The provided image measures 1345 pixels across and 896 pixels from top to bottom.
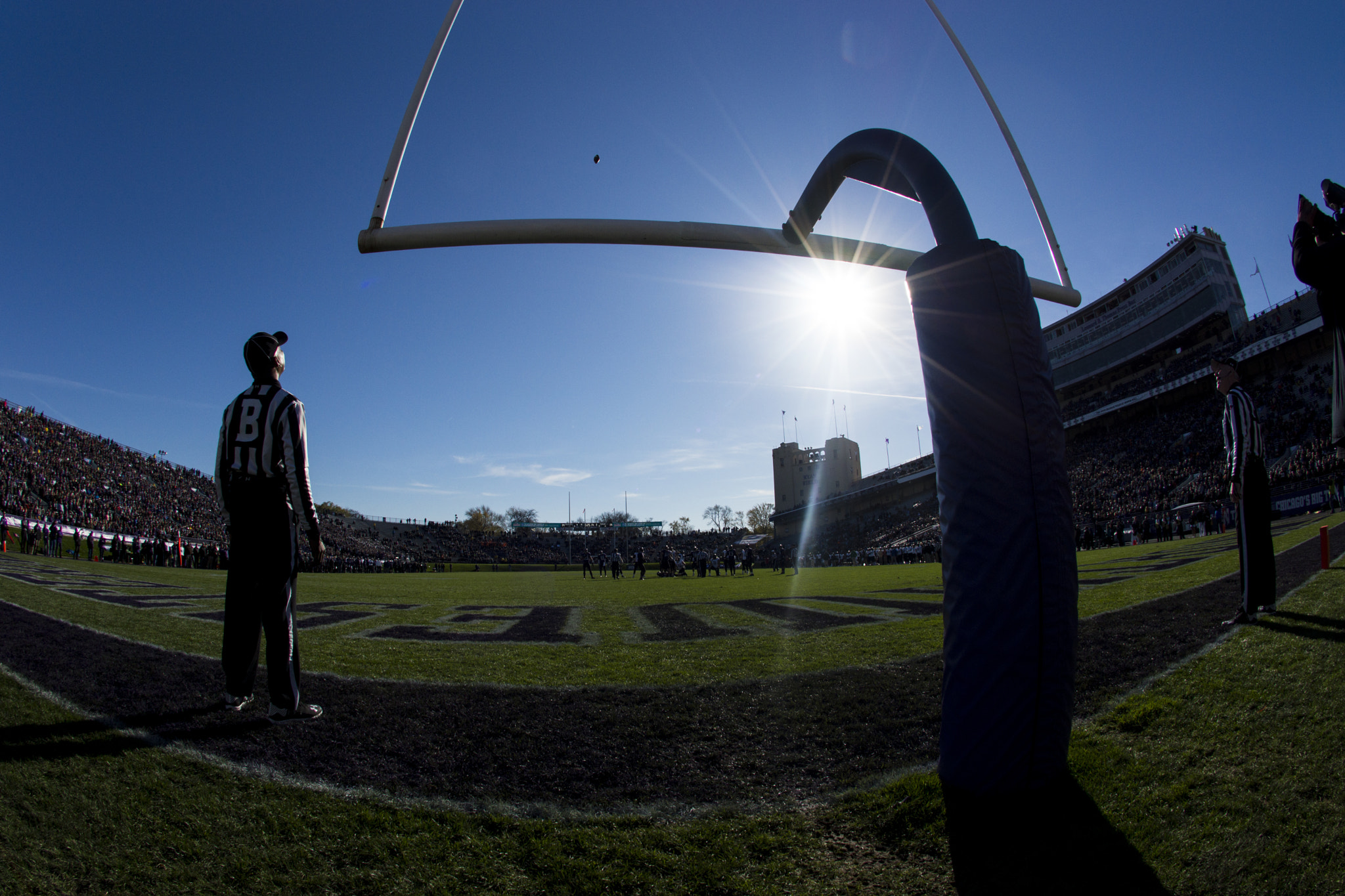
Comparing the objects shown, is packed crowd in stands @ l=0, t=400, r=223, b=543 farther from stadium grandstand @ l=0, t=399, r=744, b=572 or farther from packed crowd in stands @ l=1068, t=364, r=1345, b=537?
packed crowd in stands @ l=1068, t=364, r=1345, b=537

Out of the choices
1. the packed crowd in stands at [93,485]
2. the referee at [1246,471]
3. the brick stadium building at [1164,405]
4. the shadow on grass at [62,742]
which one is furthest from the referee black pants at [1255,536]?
the packed crowd in stands at [93,485]

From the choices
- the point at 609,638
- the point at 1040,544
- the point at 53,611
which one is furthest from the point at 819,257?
the point at 53,611

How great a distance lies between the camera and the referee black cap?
3705 millimetres

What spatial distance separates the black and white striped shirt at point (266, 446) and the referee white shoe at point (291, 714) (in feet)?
3.32

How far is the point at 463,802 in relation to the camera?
7.21 feet

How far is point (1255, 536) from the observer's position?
4887 mm

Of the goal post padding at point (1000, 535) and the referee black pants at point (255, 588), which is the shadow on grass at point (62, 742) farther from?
the goal post padding at point (1000, 535)

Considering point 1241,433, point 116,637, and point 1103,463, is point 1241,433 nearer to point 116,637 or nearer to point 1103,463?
point 116,637

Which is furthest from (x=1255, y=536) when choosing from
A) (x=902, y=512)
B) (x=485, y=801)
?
(x=902, y=512)

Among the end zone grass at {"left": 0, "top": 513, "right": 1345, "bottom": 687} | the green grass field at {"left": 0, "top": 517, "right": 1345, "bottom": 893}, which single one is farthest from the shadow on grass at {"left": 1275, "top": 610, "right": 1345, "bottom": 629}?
the end zone grass at {"left": 0, "top": 513, "right": 1345, "bottom": 687}

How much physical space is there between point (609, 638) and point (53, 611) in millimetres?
6111

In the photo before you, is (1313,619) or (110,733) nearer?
(110,733)

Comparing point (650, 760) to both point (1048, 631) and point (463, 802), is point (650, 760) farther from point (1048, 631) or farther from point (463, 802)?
point (1048, 631)

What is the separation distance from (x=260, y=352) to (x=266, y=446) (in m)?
0.64
